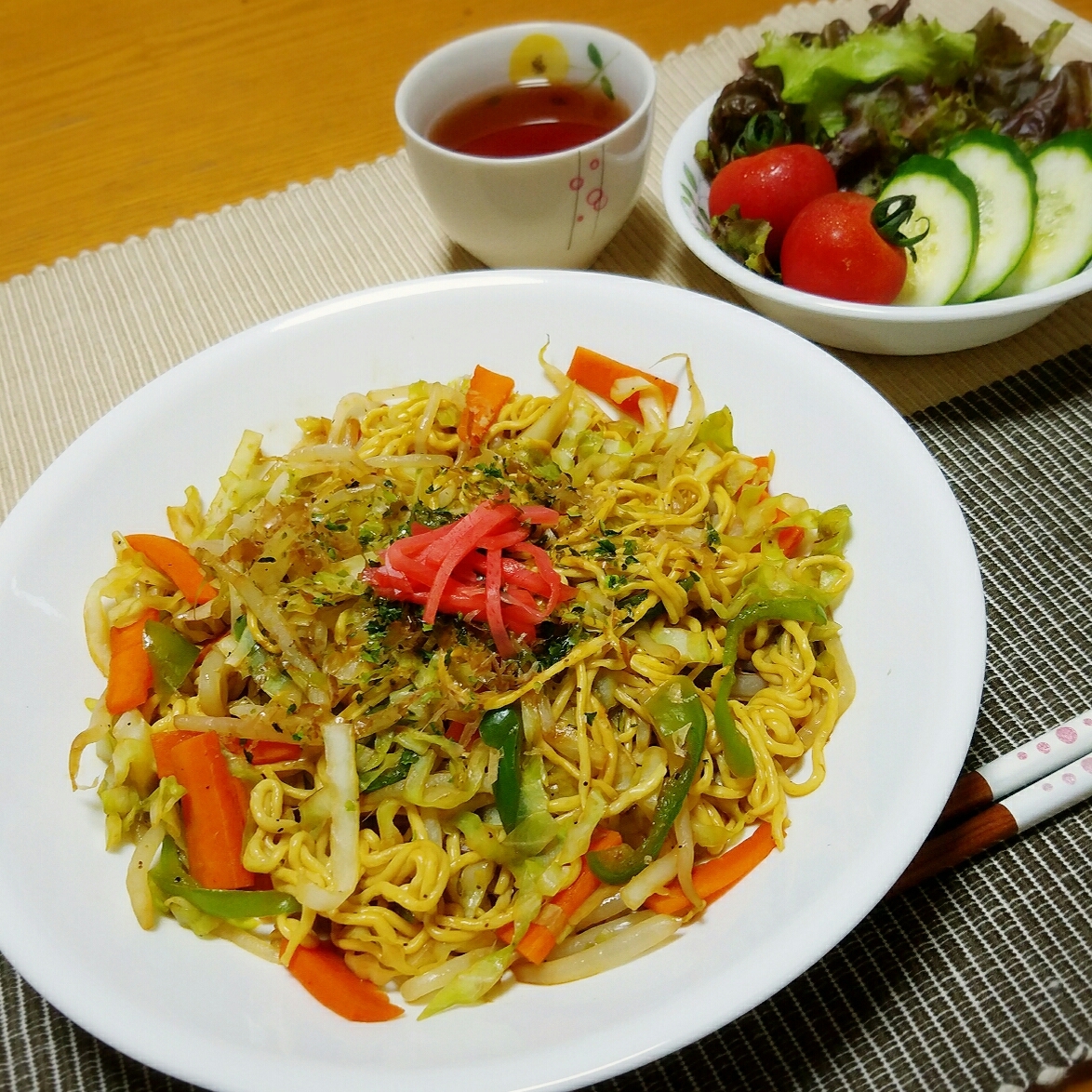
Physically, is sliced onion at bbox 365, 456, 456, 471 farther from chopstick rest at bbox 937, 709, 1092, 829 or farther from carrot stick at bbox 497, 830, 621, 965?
chopstick rest at bbox 937, 709, 1092, 829

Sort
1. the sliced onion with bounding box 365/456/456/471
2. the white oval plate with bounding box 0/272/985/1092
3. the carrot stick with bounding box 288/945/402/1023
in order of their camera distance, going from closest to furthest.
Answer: the white oval plate with bounding box 0/272/985/1092 < the carrot stick with bounding box 288/945/402/1023 < the sliced onion with bounding box 365/456/456/471

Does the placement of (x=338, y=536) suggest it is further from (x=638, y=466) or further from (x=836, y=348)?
(x=836, y=348)

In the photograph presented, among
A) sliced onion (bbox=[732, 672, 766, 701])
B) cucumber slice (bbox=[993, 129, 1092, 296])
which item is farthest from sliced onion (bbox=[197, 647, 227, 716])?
cucumber slice (bbox=[993, 129, 1092, 296])

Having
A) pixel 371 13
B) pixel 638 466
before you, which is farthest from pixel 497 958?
pixel 371 13

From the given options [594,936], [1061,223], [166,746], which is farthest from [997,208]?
[166,746]

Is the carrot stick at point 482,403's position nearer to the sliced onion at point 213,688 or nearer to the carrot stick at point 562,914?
the sliced onion at point 213,688

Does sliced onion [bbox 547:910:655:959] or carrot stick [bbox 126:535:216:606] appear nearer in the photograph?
sliced onion [bbox 547:910:655:959]

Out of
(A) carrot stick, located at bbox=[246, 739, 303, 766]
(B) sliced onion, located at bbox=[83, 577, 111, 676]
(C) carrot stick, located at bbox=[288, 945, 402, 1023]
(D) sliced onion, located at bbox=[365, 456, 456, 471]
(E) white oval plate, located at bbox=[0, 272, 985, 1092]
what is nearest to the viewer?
(E) white oval plate, located at bbox=[0, 272, 985, 1092]

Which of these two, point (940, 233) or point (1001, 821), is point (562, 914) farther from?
point (940, 233)

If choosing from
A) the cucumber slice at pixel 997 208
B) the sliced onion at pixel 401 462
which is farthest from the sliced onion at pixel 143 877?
the cucumber slice at pixel 997 208
